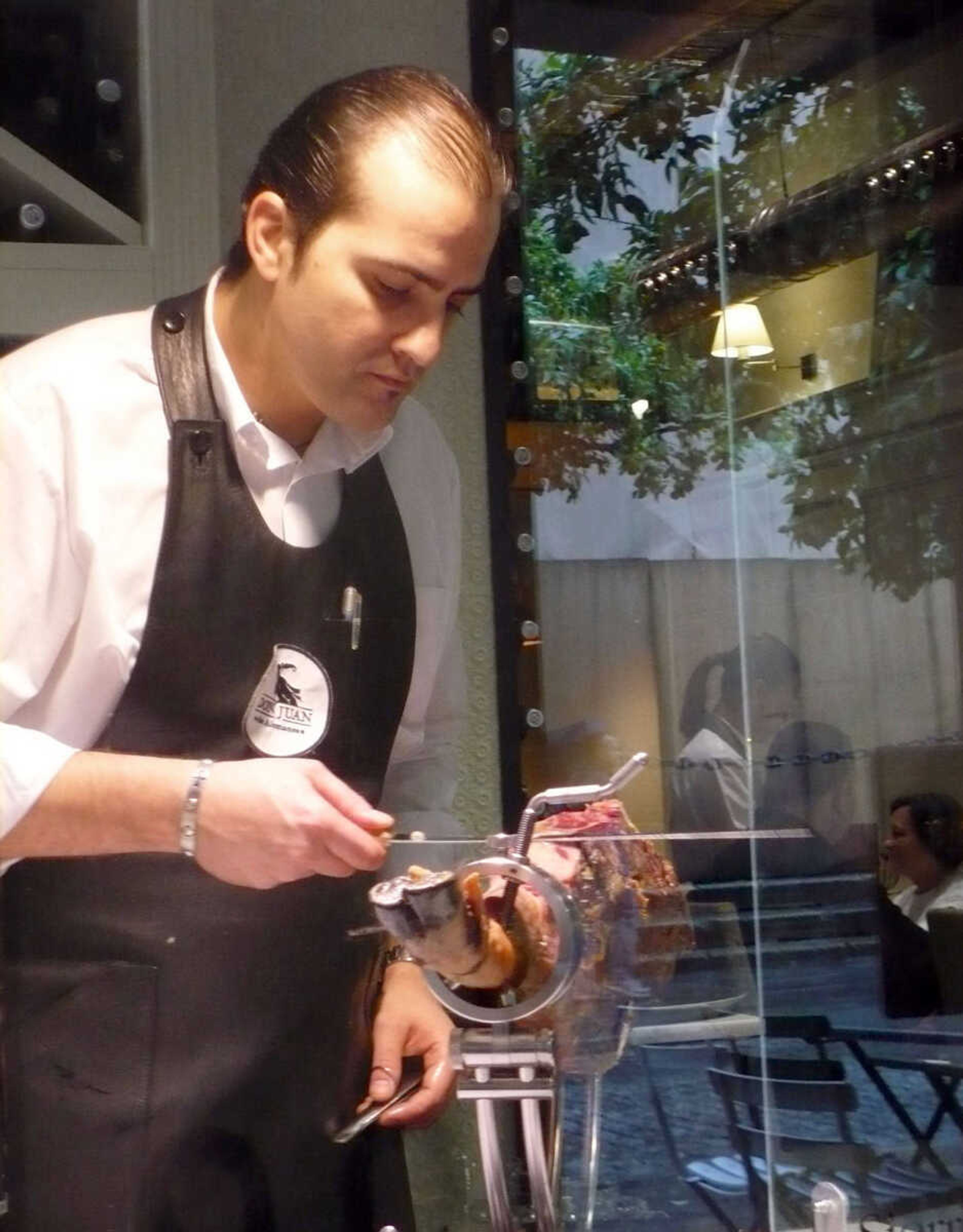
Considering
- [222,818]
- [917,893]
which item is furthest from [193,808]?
[917,893]

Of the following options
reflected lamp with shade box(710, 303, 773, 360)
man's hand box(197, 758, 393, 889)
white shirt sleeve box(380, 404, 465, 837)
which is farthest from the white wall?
reflected lamp with shade box(710, 303, 773, 360)

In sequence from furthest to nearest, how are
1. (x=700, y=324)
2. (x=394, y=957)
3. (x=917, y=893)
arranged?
(x=917, y=893), (x=700, y=324), (x=394, y=957)

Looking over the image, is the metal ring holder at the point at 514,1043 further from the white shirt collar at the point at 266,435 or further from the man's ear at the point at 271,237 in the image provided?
the man's ear at the point at 271,237

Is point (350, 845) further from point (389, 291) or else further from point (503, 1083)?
point (389, 291)

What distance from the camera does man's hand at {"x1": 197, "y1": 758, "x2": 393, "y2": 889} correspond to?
100 cm

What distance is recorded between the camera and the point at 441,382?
111 cm

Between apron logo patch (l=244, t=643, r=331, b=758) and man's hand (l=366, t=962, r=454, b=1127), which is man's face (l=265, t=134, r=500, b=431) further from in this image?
man's hand (l=366, t=962, r=454, b=1127)

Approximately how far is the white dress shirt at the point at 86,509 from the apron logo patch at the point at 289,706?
0.25 ft

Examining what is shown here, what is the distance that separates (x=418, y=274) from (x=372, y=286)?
30 mm

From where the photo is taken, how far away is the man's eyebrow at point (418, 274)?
3.35 feet

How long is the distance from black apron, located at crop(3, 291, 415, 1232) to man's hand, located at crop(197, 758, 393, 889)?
12 millimetres

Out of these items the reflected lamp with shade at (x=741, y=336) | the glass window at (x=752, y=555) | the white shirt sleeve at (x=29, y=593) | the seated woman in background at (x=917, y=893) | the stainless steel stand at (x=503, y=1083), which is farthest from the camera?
the seated woman in background at (x=917, y=893)

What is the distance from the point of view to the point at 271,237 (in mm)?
1029

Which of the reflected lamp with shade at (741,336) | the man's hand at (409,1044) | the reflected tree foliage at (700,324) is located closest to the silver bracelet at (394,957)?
the man's hand at (409,1044)
